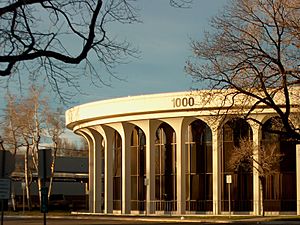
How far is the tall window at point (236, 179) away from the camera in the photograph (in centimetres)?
5038

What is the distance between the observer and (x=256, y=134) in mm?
48719

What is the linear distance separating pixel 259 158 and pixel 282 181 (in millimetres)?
3718

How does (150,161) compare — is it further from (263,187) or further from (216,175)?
(263,187)

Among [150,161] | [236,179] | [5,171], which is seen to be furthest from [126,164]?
[5,171]

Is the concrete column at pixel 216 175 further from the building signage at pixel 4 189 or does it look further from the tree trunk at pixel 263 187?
the building signage at pixel 4 189

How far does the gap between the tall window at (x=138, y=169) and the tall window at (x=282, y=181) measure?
10548 mm

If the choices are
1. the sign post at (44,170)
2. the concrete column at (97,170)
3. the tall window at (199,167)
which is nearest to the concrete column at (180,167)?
the tall window at (199,167)

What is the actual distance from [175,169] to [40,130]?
1403 cm

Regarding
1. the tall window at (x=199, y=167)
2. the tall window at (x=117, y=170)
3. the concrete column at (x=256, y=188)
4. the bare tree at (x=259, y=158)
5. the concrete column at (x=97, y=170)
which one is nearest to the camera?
the bare tree at (x=259, y=158)

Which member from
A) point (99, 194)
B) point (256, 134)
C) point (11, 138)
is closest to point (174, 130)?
point (256, 134)

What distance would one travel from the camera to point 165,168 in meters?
54.2

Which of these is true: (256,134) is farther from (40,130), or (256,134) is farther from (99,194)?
(40,130)

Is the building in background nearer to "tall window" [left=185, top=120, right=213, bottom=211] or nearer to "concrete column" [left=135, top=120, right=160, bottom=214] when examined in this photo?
"concrete column" [left=135, top=120, right=160, bottom=214]

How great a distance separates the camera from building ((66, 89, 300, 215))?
49469mm
